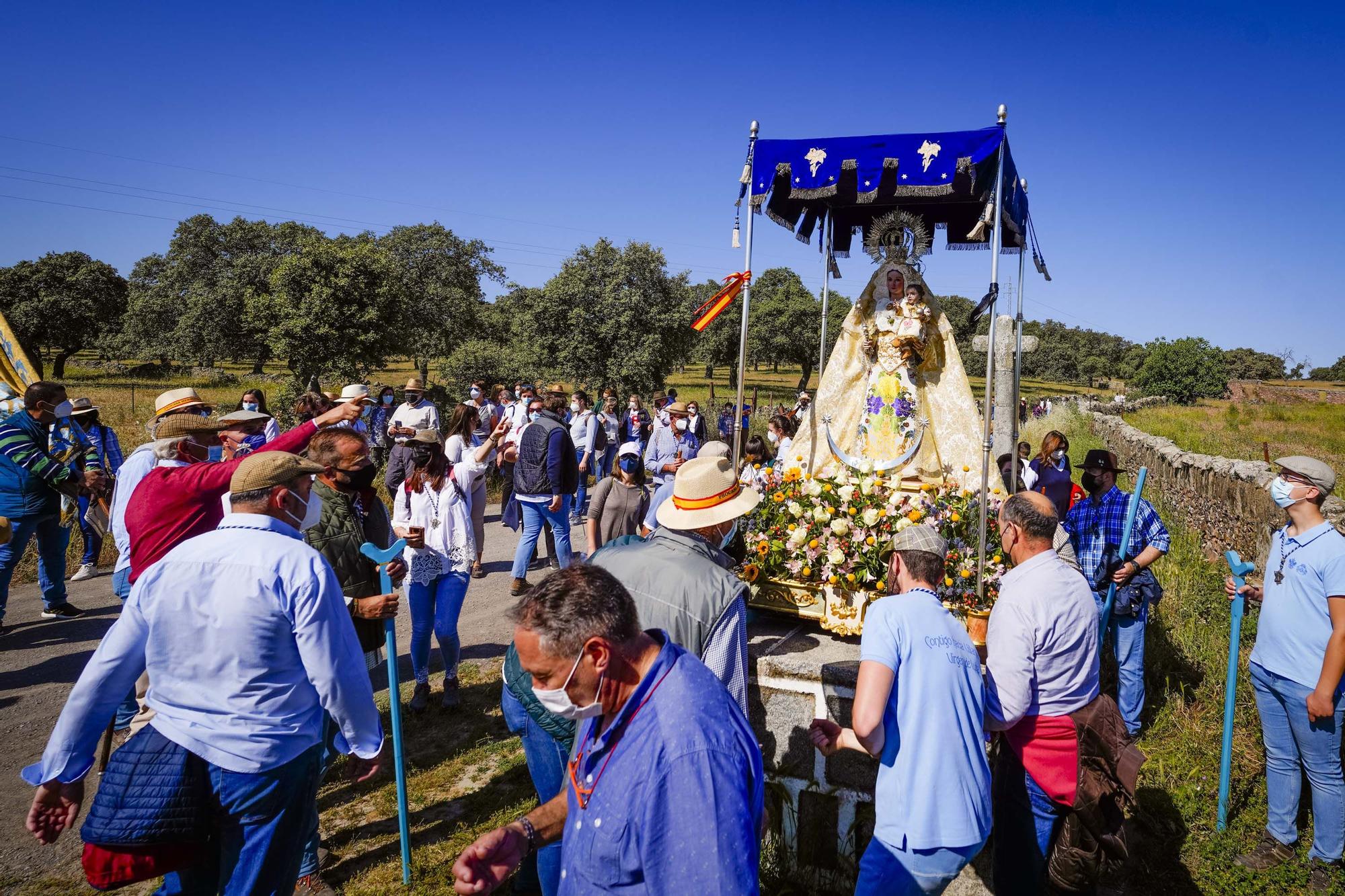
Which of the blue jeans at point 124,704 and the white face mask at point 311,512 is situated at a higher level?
the white face mask at point 311,512

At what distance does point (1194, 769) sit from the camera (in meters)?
4.71

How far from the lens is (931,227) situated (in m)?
7.91

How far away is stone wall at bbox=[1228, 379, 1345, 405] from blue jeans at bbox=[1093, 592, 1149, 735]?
29.0m

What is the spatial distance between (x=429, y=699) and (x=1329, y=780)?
17.5 feet

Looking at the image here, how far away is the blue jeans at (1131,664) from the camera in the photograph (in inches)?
198

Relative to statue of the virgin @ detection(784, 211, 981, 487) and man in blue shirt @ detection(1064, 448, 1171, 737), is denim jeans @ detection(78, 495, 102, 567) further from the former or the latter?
man in blue shirt @ detection(1064, 448, 1171, 737)

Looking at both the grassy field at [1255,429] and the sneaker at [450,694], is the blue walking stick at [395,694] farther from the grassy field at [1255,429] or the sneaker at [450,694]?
the grassy field at [1255,429]

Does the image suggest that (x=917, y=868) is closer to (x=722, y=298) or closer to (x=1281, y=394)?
(x=722, y=298)

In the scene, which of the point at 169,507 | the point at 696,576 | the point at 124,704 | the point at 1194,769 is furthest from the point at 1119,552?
the point at 124,704

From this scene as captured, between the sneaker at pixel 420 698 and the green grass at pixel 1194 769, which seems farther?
the sneaker at pixel 420 698

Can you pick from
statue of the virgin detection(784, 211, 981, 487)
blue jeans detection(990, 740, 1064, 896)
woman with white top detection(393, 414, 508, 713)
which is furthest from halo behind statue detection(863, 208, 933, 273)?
blue jeans detection(990, 740, 1064, 896)

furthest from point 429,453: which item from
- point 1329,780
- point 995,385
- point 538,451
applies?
point 995,385

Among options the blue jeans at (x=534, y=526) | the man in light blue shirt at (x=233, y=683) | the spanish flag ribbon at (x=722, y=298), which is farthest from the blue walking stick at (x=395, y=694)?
the blue jeans at (x=534, y=526)

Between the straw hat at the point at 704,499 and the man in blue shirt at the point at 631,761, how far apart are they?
3.59ft
